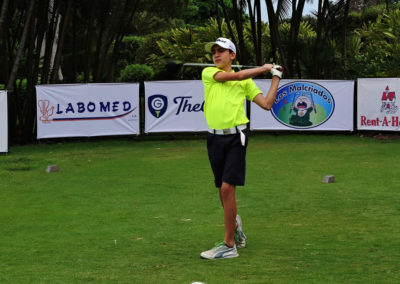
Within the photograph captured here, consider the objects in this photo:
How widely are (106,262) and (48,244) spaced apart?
1096mm

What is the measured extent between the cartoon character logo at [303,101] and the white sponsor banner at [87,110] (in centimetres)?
368

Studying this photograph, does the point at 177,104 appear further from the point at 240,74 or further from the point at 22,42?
the point at 240,74

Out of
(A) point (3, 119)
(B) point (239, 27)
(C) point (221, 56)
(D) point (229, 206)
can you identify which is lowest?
(D) point (229, 206)

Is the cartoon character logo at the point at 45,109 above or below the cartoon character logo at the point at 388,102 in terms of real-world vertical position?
below

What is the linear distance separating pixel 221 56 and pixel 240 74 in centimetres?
34

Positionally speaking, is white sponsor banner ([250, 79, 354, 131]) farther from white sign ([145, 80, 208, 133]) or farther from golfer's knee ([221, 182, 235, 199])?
golfer's knee ([221, 182, 235, 199])

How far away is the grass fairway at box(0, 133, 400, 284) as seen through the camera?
624 cm

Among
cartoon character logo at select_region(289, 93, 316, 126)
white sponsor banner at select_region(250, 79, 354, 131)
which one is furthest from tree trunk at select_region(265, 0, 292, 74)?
cartoon character logo at select_region(289, 93, 316, 126)

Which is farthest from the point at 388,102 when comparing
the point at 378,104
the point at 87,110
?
the point at 87,110

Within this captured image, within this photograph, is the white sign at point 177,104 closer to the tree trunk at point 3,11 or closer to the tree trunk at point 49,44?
the tree trunk at point 49,44

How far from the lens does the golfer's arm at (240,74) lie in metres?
6.55

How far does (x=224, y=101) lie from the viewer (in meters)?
6.81

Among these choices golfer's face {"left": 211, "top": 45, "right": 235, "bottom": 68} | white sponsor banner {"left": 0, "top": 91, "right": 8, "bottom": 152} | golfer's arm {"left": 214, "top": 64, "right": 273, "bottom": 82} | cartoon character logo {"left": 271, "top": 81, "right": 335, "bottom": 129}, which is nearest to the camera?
golfer's arm {"left": 214, "top": 64, "right": 273, "bottom": 82}

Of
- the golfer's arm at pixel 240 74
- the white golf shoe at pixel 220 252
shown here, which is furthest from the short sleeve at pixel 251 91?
the white golf shoe at pixel 220 252
